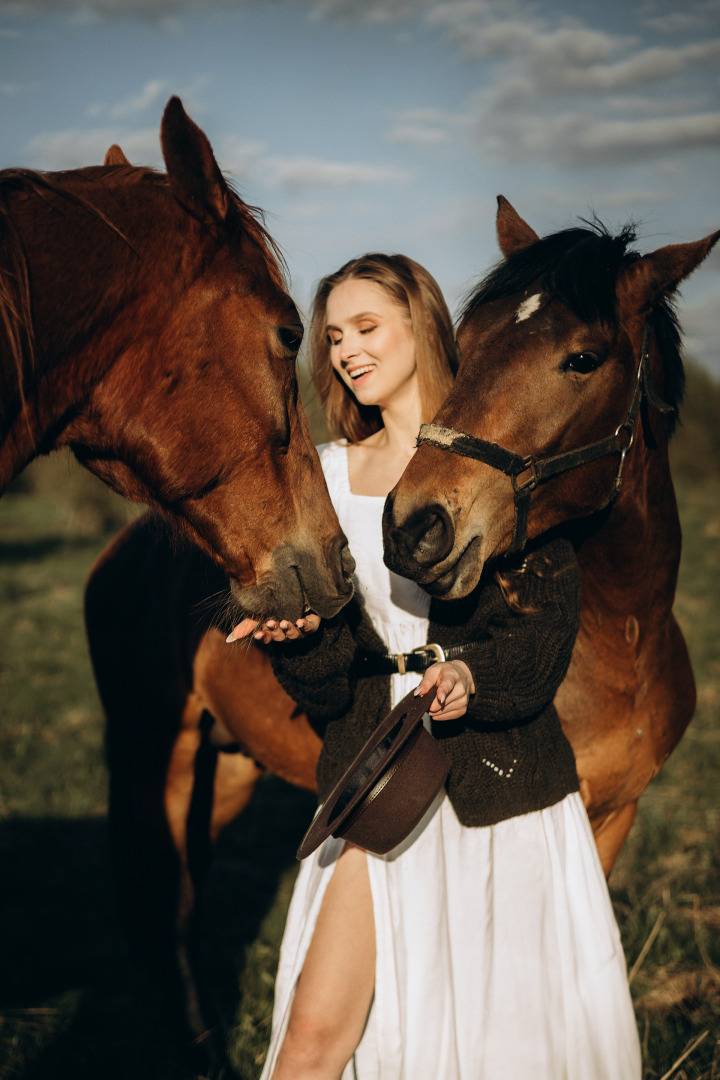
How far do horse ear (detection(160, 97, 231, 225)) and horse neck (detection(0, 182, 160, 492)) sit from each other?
0.19 metres

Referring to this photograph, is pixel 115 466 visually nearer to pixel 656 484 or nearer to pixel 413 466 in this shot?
pixel 413 466

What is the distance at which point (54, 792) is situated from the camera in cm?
487

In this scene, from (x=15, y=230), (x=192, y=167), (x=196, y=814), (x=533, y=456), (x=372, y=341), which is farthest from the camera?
(x=196, y=814)

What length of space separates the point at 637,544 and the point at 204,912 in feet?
9.55

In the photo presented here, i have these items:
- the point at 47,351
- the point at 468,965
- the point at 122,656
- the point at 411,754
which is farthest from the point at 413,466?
the point at 122,656

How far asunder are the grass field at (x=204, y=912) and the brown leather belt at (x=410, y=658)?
106 cm

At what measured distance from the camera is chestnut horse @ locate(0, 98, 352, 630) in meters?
1.56

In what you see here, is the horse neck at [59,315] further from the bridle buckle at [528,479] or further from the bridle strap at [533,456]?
the bridle buckle at [528,479]

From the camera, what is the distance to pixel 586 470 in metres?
2.05

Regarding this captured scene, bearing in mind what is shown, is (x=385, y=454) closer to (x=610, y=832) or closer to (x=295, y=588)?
(x=295, y=588)

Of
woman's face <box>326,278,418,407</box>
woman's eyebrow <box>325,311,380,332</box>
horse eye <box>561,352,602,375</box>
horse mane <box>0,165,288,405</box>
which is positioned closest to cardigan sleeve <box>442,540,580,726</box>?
horse eye <box>561,352,602,375</box>

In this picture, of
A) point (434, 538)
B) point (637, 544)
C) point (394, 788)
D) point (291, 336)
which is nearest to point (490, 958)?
point (394, 788)

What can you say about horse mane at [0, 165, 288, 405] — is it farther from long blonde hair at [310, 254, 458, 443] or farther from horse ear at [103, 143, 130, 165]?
long blonde hair at [310, 254, 458, 443]

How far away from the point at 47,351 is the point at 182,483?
1.33 ft
